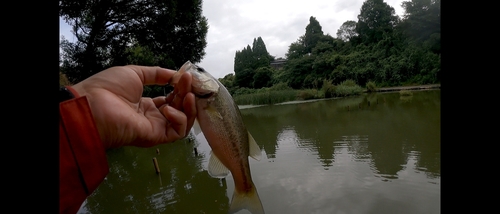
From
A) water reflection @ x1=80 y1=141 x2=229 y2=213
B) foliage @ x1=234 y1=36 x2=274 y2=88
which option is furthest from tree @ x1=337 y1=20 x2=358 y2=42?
water reflection @ x1=80 y1=141 x2=229 y2=213

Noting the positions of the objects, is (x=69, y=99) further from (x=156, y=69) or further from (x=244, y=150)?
(x=244, y=150)

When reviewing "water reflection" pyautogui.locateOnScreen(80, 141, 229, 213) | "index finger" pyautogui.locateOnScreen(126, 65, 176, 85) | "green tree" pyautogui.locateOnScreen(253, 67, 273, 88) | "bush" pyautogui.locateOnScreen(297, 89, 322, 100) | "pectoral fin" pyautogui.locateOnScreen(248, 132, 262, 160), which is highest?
"green tree" pyautogui.locateOnScreen(253, 67, 273, 88)

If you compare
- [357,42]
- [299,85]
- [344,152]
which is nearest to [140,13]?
[344,152]

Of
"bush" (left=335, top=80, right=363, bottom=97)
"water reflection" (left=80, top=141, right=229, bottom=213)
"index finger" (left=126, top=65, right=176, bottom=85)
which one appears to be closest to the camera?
"index finger" (left=126, top=65, right=176, bottom=85)

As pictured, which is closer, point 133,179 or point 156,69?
point 156,69

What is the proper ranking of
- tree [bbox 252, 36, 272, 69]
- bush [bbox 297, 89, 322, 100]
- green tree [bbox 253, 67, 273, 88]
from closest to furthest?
bush [bbox 297, 89, 322, 100] < green tree [bbox 253, 67, 273, 88] < tree [bbox 252, 36, 272, 69]

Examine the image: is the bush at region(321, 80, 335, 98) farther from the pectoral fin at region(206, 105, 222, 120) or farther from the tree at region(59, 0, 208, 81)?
the pectoral fin at region(206, 105, 222, 120)

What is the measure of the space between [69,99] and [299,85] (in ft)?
155

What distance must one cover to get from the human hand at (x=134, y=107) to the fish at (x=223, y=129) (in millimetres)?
101

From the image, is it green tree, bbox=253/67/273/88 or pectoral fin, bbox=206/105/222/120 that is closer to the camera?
pectoral fin, bbox=206/105/222/120

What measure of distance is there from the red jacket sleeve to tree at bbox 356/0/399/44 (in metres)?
51.2

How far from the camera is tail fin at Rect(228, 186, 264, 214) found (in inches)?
83.1
